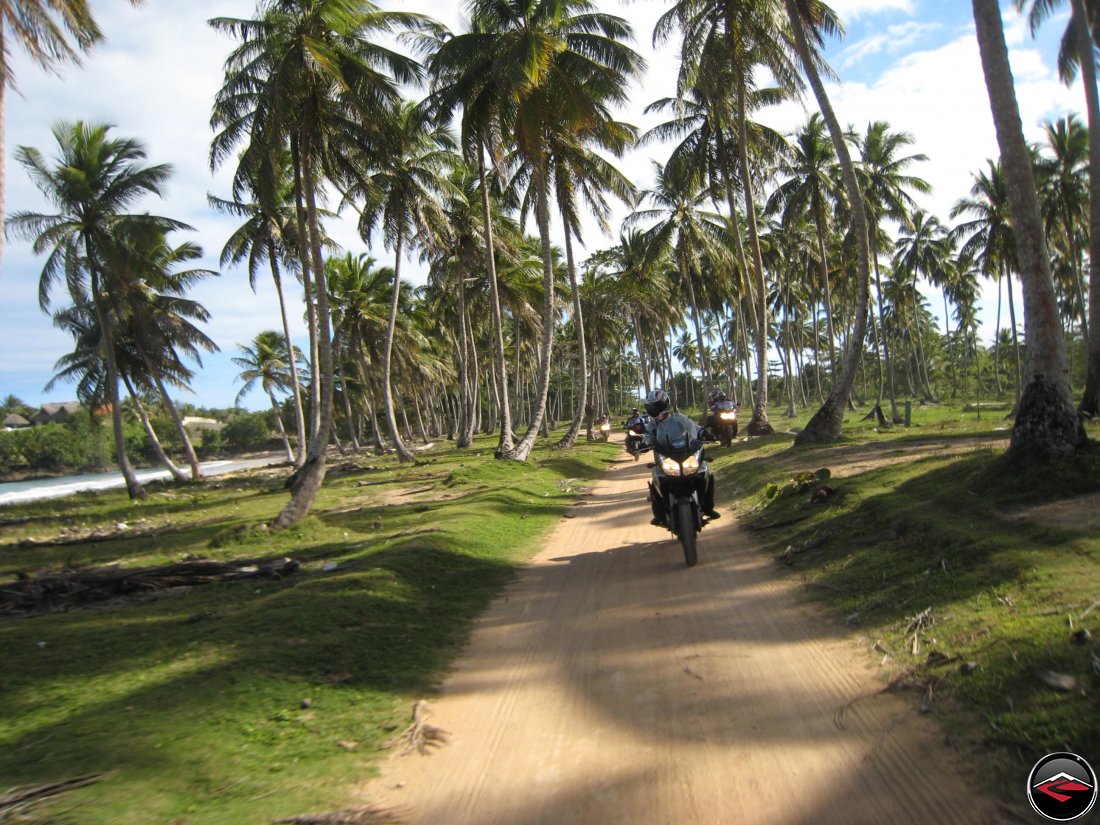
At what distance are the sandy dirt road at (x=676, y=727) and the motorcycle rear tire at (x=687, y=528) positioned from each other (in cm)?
86

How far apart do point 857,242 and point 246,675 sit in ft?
46.6

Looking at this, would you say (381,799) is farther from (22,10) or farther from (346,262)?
(346,262)

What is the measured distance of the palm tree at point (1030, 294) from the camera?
7.02 m

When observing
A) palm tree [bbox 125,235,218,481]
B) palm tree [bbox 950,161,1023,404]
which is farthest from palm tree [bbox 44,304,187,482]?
palm tree [bbox 950,161,1023,404]

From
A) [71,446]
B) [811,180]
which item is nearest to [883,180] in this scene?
[811,180]

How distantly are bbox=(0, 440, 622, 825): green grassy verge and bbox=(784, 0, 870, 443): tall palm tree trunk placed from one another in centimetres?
804

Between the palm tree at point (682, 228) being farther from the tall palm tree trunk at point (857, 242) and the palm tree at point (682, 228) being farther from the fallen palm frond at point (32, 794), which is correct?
the fallen palm frond at point (32, 794)

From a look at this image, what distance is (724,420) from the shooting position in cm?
1967

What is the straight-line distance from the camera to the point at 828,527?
25.1ft

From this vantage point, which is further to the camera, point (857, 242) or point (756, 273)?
point (756, 273)

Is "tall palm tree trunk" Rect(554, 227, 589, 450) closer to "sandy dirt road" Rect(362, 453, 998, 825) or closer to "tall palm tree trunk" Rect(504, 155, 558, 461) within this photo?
"tall palm tree trunk" Rect(504, 155, 558, 461)

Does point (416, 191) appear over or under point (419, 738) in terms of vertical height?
over

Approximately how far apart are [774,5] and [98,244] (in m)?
19.1

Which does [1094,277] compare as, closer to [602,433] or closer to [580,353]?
[580,353]
